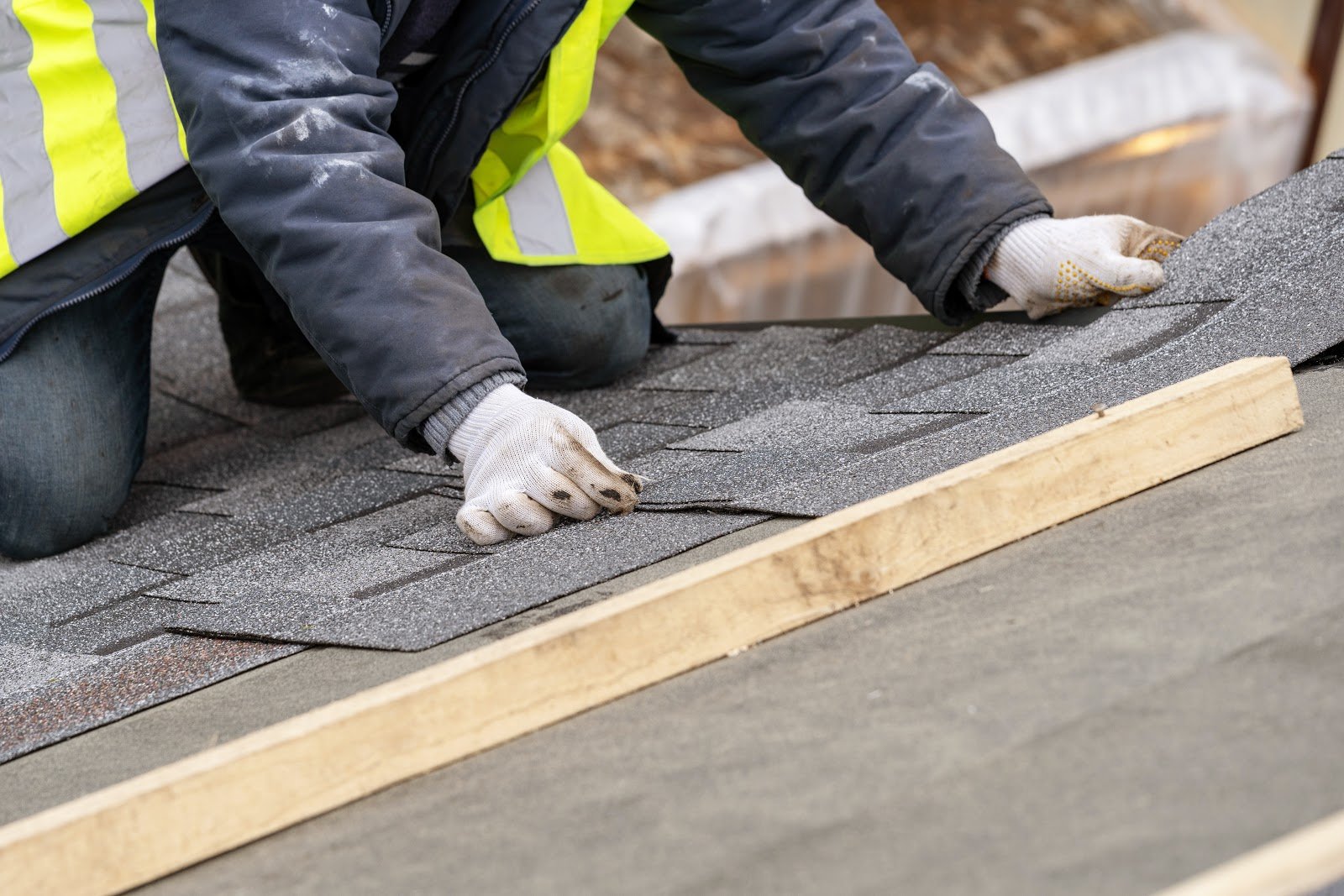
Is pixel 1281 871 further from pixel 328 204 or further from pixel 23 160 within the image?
pixel 23 160

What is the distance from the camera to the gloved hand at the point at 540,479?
136 centimetres

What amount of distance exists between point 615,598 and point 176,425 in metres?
1.61

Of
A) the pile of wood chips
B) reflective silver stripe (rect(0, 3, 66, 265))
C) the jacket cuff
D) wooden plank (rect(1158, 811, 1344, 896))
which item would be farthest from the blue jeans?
the pile of wood chips

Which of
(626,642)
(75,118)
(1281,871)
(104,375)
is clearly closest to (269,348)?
(104,375)

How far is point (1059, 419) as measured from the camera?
1292mm

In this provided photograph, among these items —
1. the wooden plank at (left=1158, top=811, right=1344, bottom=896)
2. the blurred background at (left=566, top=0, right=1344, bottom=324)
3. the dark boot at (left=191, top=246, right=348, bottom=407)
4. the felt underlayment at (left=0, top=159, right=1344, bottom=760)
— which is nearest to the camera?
the wooden plank at (left=1158, top=811, right=1344, bottom=896)

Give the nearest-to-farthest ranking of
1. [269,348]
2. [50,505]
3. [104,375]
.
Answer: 1. [50,505]
2. [104,375]
3. [269,348]

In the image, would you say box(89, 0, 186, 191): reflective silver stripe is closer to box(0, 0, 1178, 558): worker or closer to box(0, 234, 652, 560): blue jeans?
box(0, 0, 1178, 558): worker

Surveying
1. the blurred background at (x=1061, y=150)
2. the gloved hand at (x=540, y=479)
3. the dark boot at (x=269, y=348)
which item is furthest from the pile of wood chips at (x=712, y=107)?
the gloved hand at (x=540, y=479)

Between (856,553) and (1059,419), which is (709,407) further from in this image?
(856,553)

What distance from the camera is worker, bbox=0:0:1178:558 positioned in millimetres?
1457

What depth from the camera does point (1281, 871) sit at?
0.65 metres

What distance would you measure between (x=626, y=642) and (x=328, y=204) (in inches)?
26.8

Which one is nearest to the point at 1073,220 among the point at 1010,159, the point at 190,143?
the point at 1010,159
